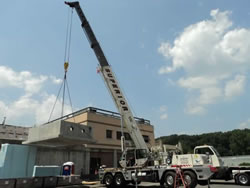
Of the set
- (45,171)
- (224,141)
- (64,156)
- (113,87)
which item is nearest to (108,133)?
(64,156)

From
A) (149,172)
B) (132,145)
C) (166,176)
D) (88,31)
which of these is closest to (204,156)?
(166,176)

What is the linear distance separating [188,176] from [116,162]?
17003 millimetres

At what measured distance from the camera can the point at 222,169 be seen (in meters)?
14.4

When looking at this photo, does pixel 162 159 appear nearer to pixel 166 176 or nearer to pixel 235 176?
pixel 166 176

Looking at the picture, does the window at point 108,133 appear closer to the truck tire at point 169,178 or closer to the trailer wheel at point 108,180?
the trailer wheel at point 108,180

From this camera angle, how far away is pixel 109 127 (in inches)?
1092

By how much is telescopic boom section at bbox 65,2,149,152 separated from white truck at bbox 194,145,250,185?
4.09 m

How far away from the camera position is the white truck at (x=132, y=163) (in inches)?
519

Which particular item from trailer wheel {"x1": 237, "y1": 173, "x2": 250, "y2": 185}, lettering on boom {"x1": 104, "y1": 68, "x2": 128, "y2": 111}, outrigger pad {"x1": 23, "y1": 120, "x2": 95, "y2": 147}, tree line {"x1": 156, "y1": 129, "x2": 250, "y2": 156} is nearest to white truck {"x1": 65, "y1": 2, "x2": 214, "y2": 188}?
lettering on boom {"x1": 104, "y1": 68, "x2": 128, "y2": 111}

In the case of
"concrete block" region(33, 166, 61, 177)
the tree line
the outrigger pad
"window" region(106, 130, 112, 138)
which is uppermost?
the tree line

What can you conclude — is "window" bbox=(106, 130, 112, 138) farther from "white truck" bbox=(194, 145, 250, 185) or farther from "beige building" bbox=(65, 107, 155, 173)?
"white truck" bbox=(194, 145, 250, 185)

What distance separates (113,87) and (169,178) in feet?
25.5

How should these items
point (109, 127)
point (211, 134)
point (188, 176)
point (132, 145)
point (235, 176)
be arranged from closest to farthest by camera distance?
point (188, 176)
point (235, 176)
point (132, 145)
point (109, 127)
point (211, 134)

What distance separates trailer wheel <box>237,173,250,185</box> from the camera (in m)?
15.4
